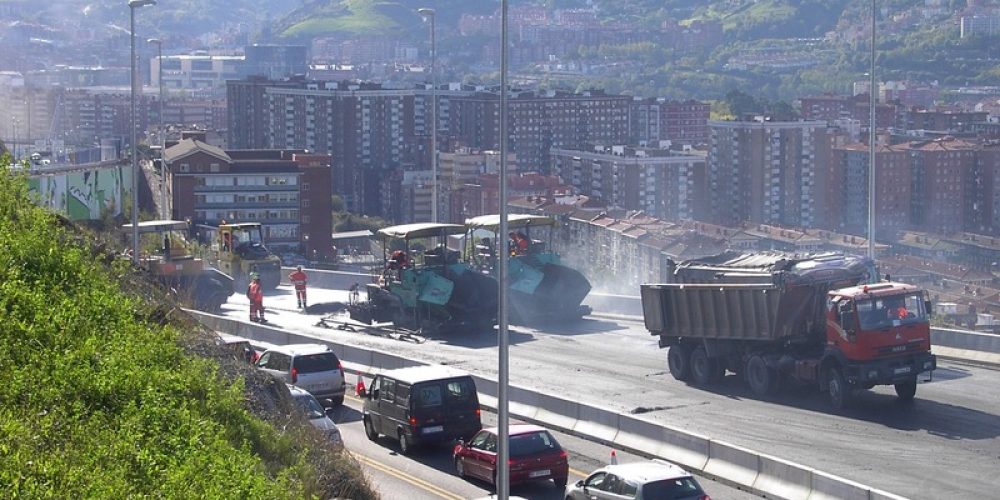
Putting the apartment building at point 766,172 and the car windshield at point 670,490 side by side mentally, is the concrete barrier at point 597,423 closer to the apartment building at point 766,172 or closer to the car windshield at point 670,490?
the car windshield at point 670,490

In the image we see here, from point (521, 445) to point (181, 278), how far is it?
20.3 m

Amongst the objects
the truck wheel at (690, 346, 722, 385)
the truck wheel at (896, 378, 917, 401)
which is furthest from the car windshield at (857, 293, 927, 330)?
the truck wheel at (690, 346, 722, 385)

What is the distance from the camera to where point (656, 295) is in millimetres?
25984

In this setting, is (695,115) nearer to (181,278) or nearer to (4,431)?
(181,278)

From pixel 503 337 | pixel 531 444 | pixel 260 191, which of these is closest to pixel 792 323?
pixel 531 444

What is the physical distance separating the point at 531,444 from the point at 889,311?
22.9ft

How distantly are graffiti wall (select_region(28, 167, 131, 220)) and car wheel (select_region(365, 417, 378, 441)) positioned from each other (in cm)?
2188

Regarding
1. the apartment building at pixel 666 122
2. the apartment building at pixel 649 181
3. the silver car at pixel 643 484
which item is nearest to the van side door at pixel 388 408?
the silver car at pixel 643 484

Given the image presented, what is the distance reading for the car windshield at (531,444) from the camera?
57.7 ft

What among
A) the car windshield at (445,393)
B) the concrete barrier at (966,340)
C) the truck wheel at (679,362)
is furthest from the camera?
the concrete barrier at (966,340)

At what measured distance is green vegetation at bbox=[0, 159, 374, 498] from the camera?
10062 millimetres

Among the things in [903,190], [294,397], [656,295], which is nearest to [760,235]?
[903,190]

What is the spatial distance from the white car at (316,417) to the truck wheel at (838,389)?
7.53 metres

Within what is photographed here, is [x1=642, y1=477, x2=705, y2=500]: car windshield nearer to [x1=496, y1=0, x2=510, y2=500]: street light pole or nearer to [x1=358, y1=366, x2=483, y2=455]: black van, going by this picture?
[x1=496, y1=0, x2=510, y2=500]: street light pole
